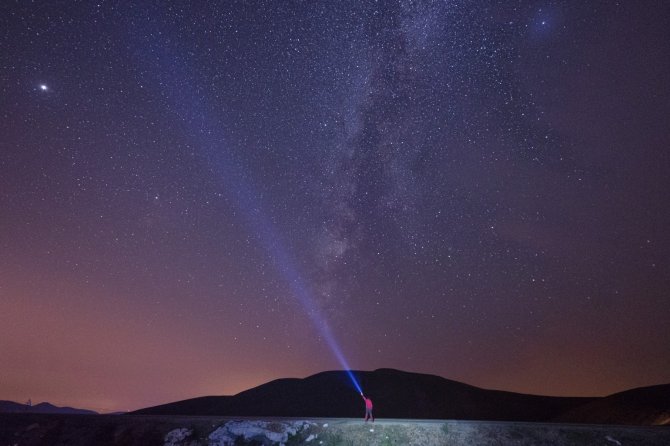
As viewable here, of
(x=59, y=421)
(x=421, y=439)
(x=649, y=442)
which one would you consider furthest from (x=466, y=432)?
(x=59, y=421)

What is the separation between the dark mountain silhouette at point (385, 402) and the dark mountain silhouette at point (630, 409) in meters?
16.3

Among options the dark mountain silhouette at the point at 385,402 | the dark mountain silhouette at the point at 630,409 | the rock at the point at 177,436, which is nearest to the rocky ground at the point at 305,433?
the rock at the point at 177,436

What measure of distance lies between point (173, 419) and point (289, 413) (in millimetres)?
44674

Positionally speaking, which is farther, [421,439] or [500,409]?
[500,409]

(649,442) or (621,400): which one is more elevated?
(621,400)

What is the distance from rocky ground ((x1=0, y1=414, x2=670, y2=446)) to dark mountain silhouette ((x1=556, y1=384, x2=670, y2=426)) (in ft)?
45.4

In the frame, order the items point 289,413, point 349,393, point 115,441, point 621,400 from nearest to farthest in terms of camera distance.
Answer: point 115,441 < point 621,400 < point 289,413 < point 349,393

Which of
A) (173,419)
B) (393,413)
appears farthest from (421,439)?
(393,413)

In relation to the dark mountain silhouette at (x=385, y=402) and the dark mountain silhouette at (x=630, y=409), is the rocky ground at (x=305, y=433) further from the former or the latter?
the dark mountain silhouette at (x=385, y=402)

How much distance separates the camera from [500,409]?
212ft

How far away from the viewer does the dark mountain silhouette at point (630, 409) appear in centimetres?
2975

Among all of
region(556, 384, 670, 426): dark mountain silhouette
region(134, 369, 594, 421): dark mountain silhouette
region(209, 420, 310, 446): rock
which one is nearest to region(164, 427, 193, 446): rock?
region(209, 420, 310, 446): rock

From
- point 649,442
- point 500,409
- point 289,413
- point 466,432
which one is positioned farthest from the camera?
point 500,409

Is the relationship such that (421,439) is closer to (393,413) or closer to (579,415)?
(579,415)
